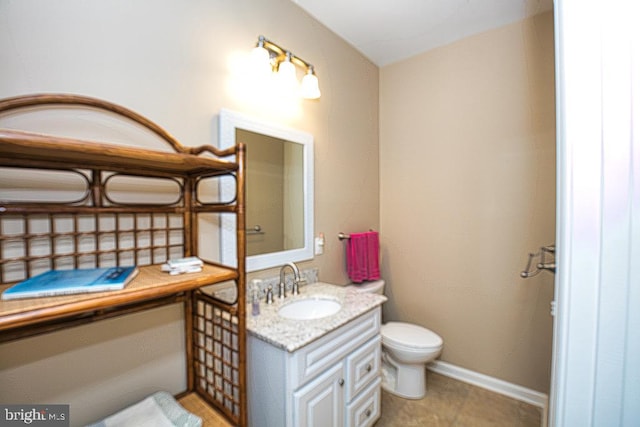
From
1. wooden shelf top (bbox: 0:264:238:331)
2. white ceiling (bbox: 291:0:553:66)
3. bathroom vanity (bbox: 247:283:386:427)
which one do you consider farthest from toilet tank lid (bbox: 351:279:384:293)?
white ceiling (bbox: 291:0:553:66)

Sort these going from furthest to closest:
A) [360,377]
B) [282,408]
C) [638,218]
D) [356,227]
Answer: [356,227]
[360,377]
[282,408]
[638,218]

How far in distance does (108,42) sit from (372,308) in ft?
5.31

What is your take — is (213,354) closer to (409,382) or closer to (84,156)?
(84,156)

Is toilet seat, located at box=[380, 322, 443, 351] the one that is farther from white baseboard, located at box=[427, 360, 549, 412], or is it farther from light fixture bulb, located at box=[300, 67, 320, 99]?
light fixture bulb, located at box=[300, 67, 320, 99]

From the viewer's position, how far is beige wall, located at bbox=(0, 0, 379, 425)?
2.76 ft

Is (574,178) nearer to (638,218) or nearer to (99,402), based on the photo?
(638,218)

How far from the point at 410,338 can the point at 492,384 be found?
73cm

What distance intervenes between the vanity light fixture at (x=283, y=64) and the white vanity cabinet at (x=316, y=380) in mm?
1306

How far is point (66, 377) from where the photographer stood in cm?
90

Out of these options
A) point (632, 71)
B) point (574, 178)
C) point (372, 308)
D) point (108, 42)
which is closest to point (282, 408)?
point (372, 308)

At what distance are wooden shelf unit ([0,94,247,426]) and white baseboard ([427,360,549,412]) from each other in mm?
1795

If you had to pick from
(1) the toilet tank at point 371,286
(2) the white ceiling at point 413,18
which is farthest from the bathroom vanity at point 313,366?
(2) the white ceiling at point 413,18

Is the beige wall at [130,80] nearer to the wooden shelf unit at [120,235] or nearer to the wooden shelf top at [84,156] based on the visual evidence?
the wooden shelf unit at [120,235]

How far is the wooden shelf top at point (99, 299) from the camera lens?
572 millimetres
